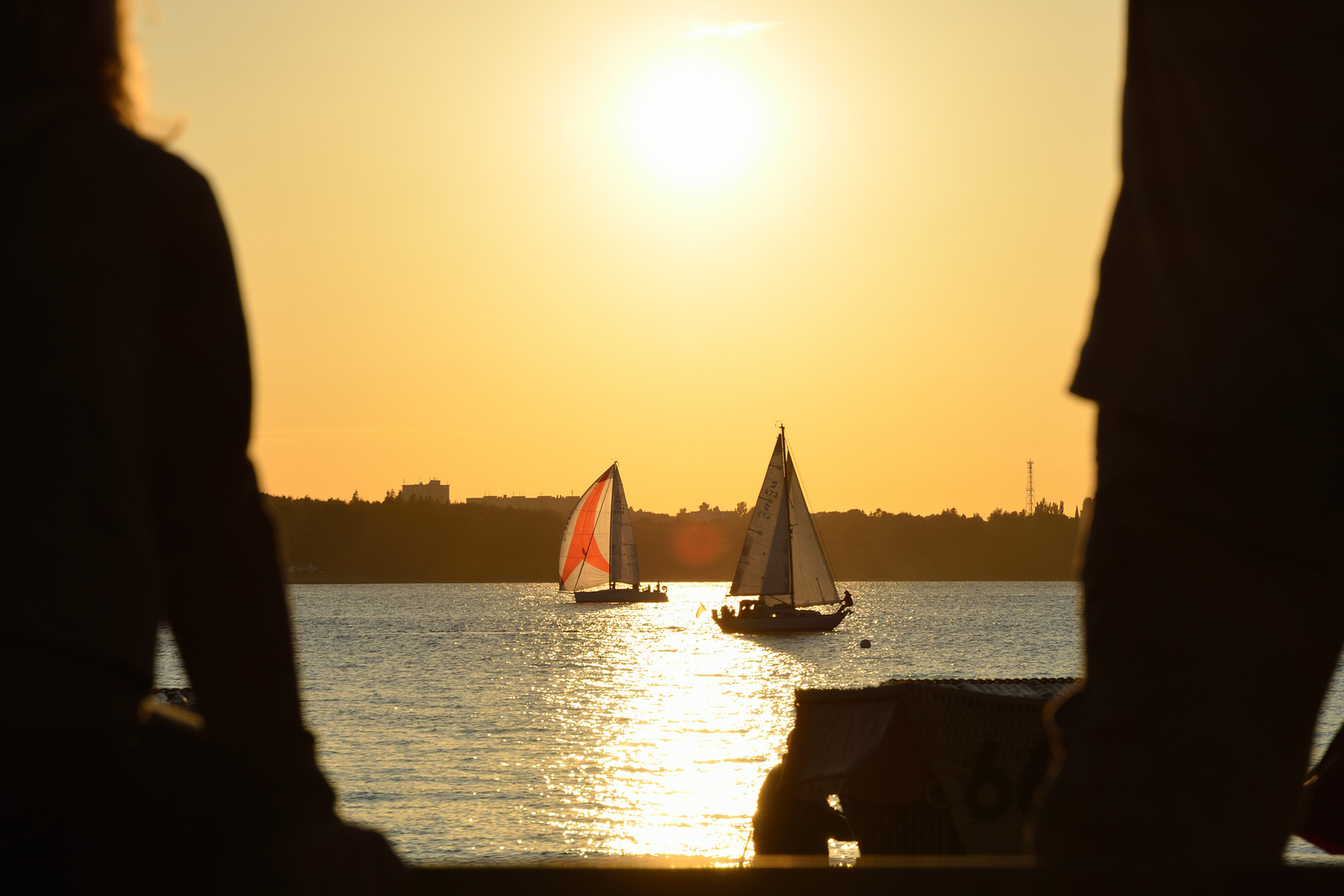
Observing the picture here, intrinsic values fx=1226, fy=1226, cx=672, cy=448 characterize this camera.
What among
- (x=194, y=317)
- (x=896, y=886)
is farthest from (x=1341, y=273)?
(x=194, y=317)

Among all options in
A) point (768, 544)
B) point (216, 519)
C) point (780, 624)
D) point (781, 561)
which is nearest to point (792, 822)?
point (216, 519)

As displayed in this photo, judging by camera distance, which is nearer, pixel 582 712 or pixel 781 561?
pixel 582 712

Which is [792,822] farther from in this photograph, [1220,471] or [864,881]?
[864,881]

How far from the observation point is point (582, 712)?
54.6 metres

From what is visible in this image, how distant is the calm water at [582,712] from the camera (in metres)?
30.3

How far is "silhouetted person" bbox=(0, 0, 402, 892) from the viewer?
2.82 ft

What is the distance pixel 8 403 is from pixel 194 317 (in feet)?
0.60

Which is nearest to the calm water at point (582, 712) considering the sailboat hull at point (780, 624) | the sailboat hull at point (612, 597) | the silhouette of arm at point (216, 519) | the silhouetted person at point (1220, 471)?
the silhouetted person at point (1220, 471)

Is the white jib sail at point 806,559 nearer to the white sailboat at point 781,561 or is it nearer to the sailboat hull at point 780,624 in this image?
the white sailboat at point 781,561

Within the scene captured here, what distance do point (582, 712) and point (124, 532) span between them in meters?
55.1

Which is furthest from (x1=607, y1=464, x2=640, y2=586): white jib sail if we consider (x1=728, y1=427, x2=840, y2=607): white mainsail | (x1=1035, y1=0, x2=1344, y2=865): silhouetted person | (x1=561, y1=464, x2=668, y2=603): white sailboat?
(x1=1035, y1=0, x2=1344, y2=865): silhouetted person

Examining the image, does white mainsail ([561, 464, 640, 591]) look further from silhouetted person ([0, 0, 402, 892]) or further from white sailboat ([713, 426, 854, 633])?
silhouetted person ([0, 0, 402, 892])

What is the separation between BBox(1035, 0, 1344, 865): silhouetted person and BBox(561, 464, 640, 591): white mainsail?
85105 mm

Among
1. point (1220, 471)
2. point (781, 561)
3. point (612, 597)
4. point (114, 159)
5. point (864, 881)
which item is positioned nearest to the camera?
point (864, 881)
